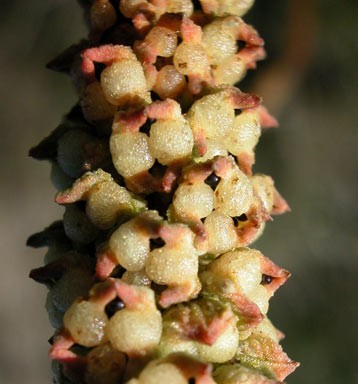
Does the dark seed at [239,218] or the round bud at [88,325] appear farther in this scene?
the dark seed at [239,218]

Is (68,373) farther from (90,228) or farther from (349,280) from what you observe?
(349,280)

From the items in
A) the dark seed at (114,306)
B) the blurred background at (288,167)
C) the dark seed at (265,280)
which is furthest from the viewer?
the blurred background at (288,167)

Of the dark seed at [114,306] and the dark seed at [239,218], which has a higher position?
the dark seed at [239,218]

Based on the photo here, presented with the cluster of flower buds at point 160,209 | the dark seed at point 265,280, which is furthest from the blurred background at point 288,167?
the dark seed at point 265,280

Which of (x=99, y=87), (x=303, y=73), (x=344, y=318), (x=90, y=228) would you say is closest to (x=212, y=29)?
(x=99, y=87)

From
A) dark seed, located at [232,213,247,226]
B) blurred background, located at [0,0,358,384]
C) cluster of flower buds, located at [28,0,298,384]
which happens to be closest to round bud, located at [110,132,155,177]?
cluster of flower buds, located at [28,0,298,384]

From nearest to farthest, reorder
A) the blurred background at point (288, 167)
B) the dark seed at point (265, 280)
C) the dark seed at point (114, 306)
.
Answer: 1. the dark seed at point (114, 306)
2. the dark seed at point (265, 280)
3. the blurred background at point (288, 167)

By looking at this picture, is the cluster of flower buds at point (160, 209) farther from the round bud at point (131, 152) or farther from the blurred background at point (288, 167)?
the blurred background at point (288, 167)
